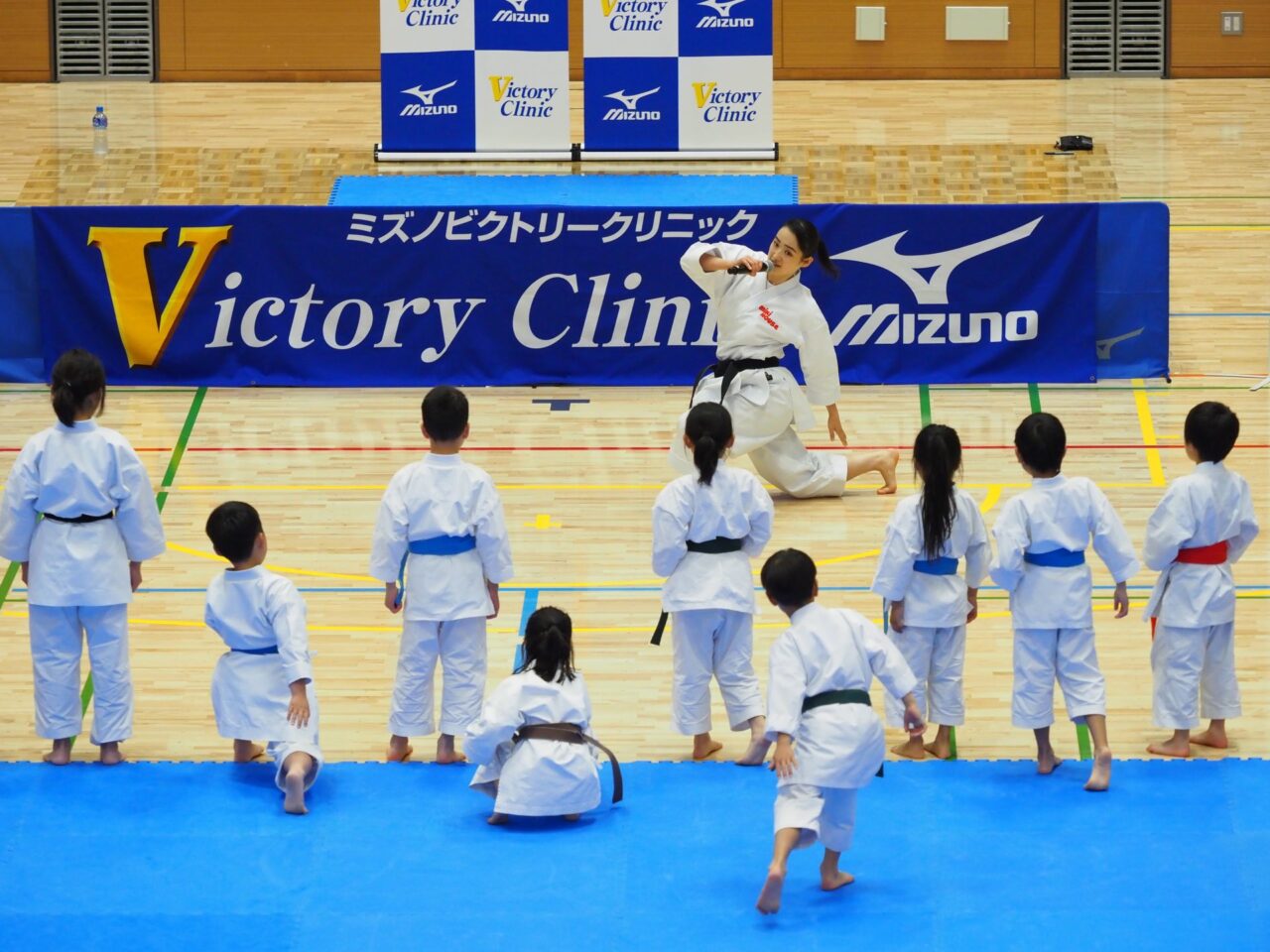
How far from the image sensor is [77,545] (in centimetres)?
736

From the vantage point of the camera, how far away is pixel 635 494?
10.8 meters

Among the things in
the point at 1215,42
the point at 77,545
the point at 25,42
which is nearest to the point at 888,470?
the point at 77,545

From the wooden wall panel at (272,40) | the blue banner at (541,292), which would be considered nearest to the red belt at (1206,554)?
the blue banner at (541,292)

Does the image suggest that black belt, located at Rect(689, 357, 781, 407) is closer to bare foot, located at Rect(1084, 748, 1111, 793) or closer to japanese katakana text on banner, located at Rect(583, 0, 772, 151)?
bare foot, located at Rect(1084, 748, 1111, 793)

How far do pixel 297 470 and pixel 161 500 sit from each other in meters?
0.84

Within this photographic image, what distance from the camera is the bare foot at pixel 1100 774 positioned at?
7.14 m

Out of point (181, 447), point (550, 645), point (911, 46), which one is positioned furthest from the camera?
point (911, 46)

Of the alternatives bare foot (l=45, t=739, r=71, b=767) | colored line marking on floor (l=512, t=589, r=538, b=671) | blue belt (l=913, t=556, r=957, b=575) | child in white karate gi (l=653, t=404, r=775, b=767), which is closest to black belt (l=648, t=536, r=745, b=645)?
child in white karate gi (l=653, t=404, r=775, b=767)

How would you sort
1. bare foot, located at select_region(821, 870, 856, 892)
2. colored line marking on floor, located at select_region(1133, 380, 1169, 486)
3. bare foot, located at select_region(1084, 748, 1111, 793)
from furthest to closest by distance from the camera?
1. colored line marking on floor, located at select_region(1133, 380, 1169, 486)
2. bare foot, located at select_region(1084, 748, 1111, 793)
3. bare foot, located at select_region(821, 870, 856, 892)

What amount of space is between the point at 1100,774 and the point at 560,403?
5.81 meters

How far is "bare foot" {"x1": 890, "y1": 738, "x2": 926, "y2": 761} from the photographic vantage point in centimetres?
753

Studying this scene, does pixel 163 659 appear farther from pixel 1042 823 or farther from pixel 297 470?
pixel 1042 823

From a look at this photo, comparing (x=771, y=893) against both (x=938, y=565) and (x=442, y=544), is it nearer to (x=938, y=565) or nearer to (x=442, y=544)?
(x=938, y=565)

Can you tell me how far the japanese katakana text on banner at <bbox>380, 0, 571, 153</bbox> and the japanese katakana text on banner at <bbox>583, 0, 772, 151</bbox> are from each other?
0.28 m
